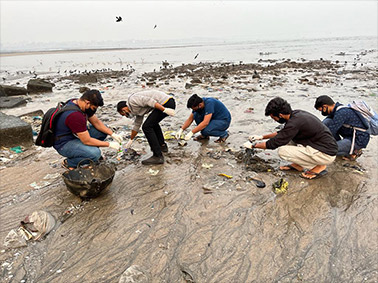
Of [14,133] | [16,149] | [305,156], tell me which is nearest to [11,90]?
[14,133]

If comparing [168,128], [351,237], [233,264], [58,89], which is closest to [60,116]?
[233,264]

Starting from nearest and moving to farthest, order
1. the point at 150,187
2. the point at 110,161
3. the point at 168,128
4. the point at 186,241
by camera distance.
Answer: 1. the point at 186,241
2. the point at 150,187
3. the point at 110,161
4. the point at 168,128

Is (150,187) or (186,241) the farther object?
(150,187)

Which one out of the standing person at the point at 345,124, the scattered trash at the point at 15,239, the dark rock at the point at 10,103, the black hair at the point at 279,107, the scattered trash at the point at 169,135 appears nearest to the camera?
the scattered trash at the point at 15,239

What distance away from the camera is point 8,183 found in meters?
4.06

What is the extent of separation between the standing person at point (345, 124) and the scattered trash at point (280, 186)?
1502mm

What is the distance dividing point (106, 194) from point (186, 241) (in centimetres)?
154

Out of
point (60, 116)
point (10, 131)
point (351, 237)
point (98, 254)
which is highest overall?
point (60, 116)

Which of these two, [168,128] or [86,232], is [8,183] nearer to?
[86,232]

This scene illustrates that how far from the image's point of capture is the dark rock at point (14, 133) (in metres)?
5.23

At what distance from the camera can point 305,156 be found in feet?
12.8

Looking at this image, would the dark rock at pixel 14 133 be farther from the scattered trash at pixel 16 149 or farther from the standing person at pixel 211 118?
the standing person at pixel 211 118

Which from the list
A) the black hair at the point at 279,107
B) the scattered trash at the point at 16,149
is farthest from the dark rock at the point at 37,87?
the black hair at the point at 279,107

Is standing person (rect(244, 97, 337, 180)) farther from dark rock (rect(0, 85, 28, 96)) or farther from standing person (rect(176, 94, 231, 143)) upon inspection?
dark rock (rect(0, 85, 28, 96))
